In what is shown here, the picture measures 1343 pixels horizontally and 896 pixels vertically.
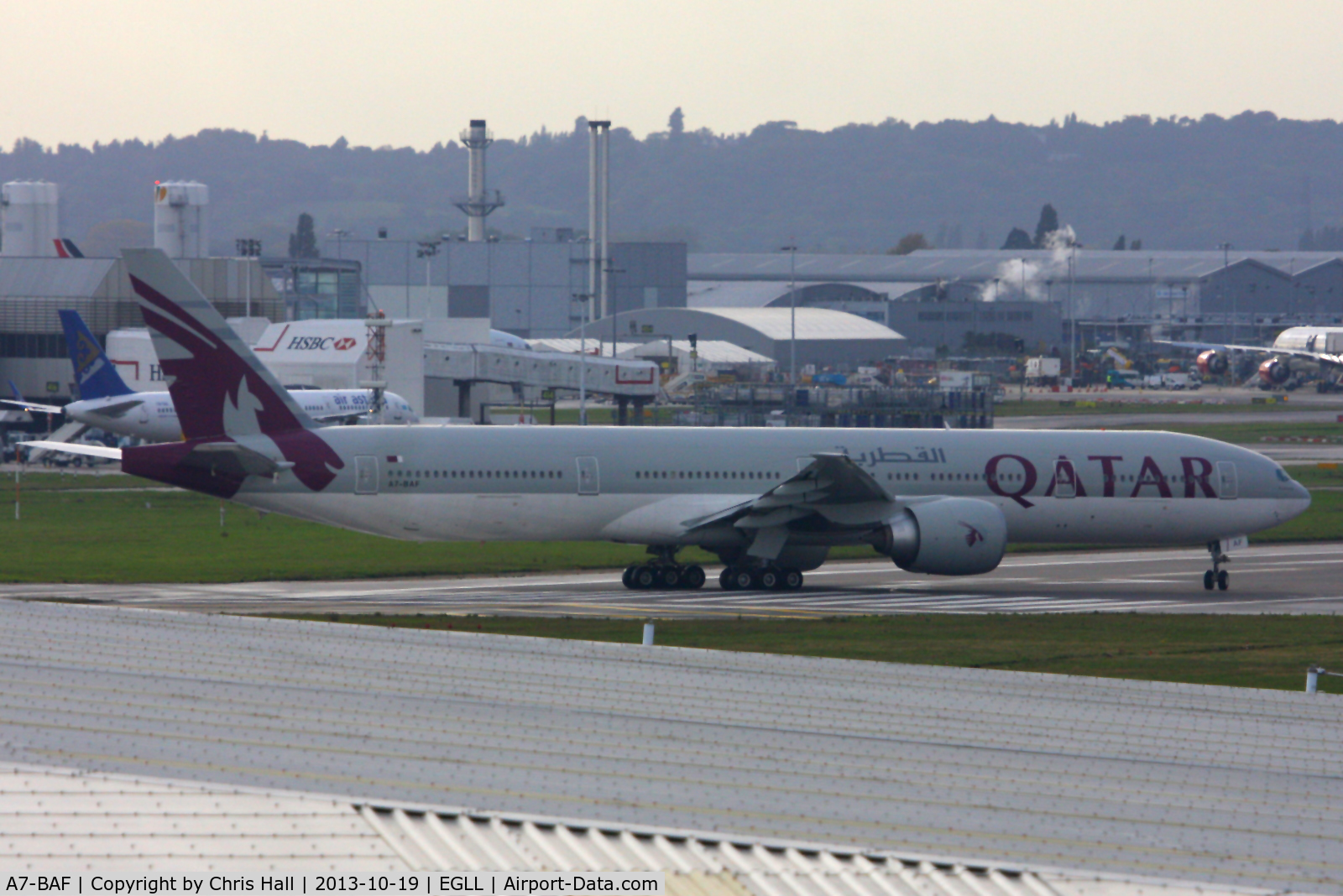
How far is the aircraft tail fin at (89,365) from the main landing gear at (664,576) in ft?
151

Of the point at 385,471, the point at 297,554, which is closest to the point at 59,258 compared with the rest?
the point at 297,554

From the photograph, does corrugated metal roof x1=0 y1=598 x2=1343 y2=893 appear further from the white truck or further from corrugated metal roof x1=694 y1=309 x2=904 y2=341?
corrugated metal roof x1=694 y1=309 x2=904 y2=341

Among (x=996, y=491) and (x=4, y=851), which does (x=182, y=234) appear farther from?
(x=4, y=851)

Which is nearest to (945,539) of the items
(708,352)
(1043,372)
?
(708,352)

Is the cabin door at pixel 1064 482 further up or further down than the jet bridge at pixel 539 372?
further down

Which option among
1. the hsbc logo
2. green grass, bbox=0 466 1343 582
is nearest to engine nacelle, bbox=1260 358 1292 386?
green grass, bbox=0 466 1343 582

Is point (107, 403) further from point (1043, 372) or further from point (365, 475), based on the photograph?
point (1043, 372)

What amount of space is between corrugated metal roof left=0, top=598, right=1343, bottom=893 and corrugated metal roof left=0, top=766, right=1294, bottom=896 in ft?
0.82

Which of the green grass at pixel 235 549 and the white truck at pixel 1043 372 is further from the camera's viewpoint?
the white truck at pixel 1043 372

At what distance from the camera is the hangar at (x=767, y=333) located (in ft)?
543

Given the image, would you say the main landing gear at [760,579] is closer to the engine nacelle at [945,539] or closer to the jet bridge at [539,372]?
the engine nacelle at [945,539]

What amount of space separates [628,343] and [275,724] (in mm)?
147538

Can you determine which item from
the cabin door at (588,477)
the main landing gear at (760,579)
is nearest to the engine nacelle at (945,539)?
the main landing gear at (760,579)

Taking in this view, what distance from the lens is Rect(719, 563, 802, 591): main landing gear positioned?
39.3 metres
